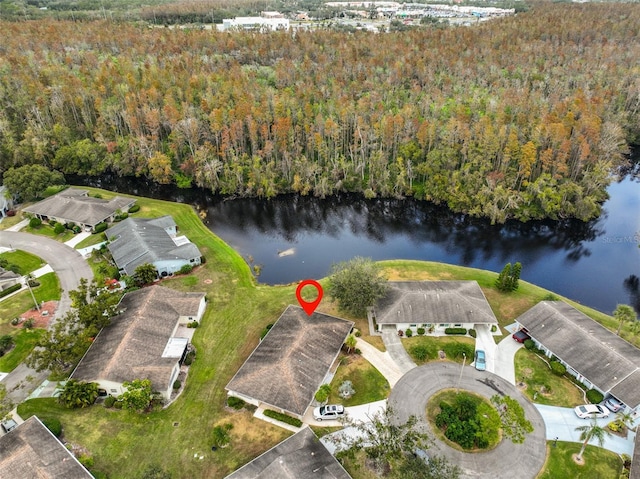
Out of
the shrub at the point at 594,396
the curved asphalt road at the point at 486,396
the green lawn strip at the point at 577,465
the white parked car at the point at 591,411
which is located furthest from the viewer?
the shrub at the point at 594,396

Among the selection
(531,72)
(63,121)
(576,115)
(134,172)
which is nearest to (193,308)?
(134,172)

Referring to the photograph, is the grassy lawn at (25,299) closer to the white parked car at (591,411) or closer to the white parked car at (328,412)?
the white parked car at (328,412)

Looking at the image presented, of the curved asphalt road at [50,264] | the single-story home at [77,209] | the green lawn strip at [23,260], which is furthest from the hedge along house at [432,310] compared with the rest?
the single-story home at [77,209]

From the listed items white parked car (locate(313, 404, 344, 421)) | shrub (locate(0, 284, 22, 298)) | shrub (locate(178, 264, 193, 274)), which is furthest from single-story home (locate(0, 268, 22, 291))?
white parked car (locate(313, 404, 344, 421))

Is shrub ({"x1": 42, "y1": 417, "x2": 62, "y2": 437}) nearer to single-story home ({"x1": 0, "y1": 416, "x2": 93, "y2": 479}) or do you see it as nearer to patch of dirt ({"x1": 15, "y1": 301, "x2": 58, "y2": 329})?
single-story home ({"x1": 0, "y1": 416, "x2": 93, "y2": 479})

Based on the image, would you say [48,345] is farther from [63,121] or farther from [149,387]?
[63,121]
